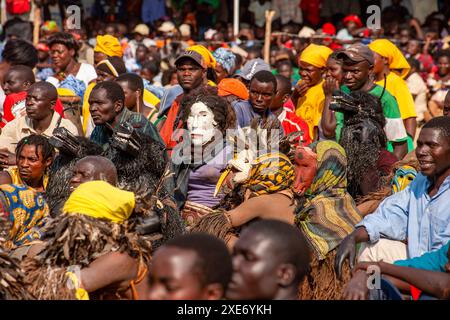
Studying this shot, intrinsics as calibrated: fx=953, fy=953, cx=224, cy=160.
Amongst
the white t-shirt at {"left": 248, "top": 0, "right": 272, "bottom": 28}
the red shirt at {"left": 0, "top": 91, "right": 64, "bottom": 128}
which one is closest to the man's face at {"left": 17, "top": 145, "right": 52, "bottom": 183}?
the red shirt at {"left": 0, "top": 91, "right": 64, "bottom": 128}

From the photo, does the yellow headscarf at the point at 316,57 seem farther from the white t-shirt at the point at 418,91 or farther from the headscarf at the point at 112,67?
the white t-shirt at the point at 418,91

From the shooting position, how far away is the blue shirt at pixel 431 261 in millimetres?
4938

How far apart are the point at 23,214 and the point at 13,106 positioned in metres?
2.95

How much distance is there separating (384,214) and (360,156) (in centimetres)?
174

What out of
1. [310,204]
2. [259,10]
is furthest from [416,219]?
[259,10]

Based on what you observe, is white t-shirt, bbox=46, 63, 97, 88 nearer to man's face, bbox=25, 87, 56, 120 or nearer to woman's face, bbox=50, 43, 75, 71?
woman's face, bbox=50, 43, 75, 71

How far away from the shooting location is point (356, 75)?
8.26m

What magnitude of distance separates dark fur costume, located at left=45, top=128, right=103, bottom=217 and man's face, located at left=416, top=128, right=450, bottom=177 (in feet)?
8.61

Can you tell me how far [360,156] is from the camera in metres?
7.30

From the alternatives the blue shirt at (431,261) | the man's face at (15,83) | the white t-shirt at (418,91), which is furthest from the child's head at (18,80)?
the white t-shirt at (418,91)

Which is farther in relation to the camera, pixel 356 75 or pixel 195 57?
pixel 195 57

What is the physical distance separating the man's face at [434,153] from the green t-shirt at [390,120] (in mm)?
2433

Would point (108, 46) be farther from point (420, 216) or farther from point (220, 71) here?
point (420, 216)
